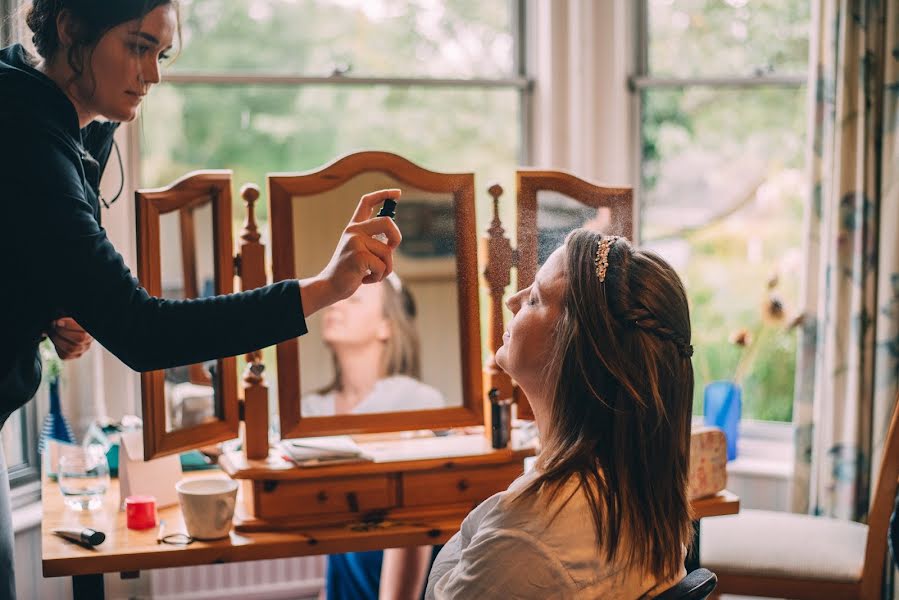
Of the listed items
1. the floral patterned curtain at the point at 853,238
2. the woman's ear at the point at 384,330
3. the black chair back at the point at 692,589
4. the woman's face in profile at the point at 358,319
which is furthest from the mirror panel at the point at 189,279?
the floral patterned curtain at the point at 853,238

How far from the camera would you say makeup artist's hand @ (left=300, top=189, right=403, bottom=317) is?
49.0 inches

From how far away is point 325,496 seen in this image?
168cm

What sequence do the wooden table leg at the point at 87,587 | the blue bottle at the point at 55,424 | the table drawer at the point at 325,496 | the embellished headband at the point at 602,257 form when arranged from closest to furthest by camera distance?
the embellished headband at the point at 602,257, the wooden table leg at the point at 87,587, the table drawer at the point at 325,496, the blue bottle at the point at 55,424

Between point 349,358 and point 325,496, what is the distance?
265 millimetres

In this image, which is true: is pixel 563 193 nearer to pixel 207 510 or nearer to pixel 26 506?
pixel 207 510

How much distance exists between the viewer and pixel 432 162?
2.65m

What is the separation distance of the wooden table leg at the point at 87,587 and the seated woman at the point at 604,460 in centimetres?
68

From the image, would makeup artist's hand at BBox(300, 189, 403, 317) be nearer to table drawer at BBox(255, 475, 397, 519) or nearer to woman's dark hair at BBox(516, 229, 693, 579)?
woman's dark hair at BBox(516, 229, 693, 579)

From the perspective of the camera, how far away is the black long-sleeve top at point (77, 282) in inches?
47.1

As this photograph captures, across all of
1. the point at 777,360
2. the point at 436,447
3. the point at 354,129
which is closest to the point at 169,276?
the point at 436,447

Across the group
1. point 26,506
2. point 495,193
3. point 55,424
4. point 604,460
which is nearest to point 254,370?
point 495,193

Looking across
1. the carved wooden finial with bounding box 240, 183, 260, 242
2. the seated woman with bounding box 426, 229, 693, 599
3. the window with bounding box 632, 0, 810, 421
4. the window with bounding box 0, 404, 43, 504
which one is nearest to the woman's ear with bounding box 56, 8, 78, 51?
the carved wooden finial with bounding box 240, 183, 260, 242

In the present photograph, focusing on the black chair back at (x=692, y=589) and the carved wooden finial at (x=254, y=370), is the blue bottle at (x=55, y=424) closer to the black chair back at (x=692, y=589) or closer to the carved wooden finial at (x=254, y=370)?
the carved wooden finial at (x=254, y=370)

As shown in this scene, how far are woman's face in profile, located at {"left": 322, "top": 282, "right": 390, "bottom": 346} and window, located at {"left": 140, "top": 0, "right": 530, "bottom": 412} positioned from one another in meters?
0.68
